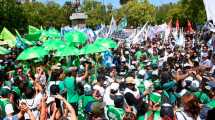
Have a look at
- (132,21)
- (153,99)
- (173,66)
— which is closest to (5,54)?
(173,66)

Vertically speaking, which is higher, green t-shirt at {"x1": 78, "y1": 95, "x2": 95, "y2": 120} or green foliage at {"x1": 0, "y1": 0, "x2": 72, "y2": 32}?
green t-shirt at {"x1": 78, "y1": 95, "x2": 95, "y2": 120}

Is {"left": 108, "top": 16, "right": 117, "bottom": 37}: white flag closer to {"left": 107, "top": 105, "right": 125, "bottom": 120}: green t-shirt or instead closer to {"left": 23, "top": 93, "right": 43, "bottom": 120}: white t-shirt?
{"left": 23, "top": 93, "right": 43, "bottom": 120}: white t-shirt

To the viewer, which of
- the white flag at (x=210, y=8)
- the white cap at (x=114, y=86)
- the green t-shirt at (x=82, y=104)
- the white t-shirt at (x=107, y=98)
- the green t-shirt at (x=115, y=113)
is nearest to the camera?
the white flag at (x=210, y=8)

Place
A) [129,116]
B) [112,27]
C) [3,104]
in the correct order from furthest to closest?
[112,27], [3,104], [129,116]

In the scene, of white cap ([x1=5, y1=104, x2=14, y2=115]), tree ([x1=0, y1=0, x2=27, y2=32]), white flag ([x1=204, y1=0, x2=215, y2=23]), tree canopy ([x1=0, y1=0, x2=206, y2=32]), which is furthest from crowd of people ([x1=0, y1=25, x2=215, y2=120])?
tree ([x1=0, y1=0, x2=27, y2=32])

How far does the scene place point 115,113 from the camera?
9.67 m

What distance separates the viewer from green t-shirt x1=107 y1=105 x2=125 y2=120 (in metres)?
9.57

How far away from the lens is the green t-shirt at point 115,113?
31.4ft

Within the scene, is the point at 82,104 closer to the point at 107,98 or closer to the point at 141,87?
the point at 107,98

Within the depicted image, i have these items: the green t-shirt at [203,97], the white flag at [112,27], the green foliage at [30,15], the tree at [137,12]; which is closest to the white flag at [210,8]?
the green t-shirt at [203,97]

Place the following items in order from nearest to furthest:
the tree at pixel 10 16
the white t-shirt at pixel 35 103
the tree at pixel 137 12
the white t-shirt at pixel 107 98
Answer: the white t-shirt at pixel 35 103 → the white t-shirt at pixel 107 98 → the tree at pixel 10 16 → the tree at pixel 137 12

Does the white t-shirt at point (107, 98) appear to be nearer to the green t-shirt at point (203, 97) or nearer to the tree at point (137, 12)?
the green t-shirt at point (203, 97)

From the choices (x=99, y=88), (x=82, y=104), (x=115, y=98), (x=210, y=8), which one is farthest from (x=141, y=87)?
(x=210, y=8)

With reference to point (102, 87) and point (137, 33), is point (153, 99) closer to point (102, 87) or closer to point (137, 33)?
point (102, 87)
